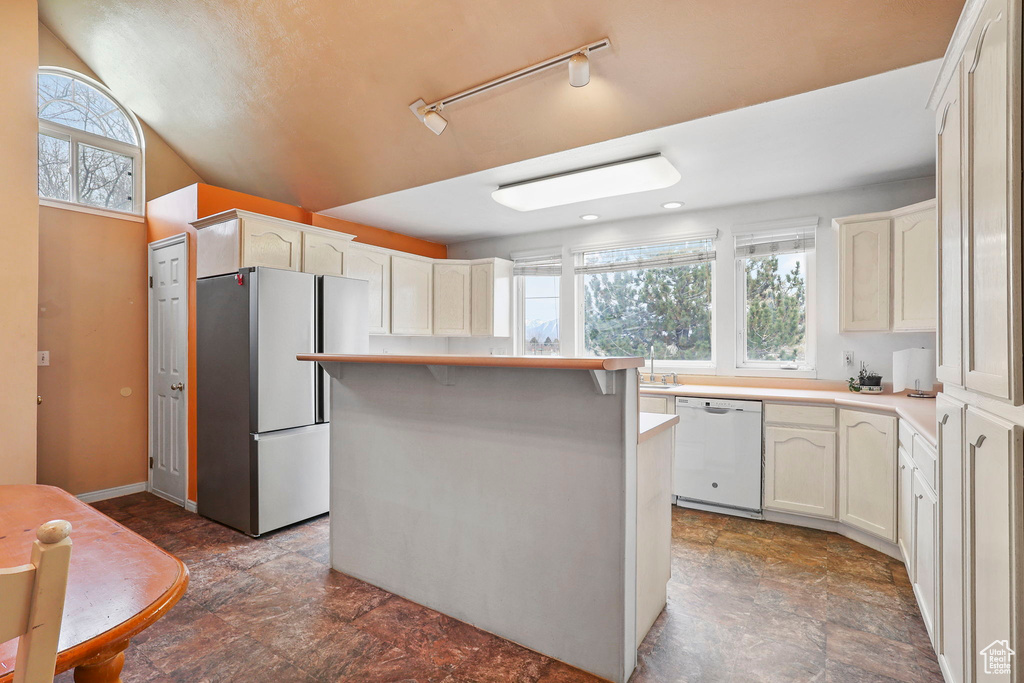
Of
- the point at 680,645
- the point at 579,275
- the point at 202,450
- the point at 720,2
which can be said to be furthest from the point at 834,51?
the point at 202,450

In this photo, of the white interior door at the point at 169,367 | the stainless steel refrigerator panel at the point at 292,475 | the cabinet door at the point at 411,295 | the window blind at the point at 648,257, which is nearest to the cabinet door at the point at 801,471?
the window blind at the point at 648,257

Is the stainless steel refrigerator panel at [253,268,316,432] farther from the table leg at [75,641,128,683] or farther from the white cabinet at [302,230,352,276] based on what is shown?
the table leg at [75,641,128,683]

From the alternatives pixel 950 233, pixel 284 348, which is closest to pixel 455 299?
pixel 284 348

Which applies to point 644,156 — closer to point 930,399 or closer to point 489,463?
point 489,463

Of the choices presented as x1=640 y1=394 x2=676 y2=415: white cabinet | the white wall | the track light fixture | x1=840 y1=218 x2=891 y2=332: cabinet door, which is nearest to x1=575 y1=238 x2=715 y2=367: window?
the white wall

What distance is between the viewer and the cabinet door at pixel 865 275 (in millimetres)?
3215

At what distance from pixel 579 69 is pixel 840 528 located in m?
3.24

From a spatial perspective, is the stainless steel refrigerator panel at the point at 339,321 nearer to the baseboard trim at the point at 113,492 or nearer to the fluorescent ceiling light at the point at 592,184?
the fluorescent ceiling light at the point at 592,184

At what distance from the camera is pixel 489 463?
2039 mm

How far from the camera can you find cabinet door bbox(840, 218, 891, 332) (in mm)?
3215

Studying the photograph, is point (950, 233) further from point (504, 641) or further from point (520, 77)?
point (504, 641)

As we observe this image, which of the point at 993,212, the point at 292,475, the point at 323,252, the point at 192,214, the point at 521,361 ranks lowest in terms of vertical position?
the point at 292,475

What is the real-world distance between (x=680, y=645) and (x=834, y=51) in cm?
264

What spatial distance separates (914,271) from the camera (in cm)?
305
